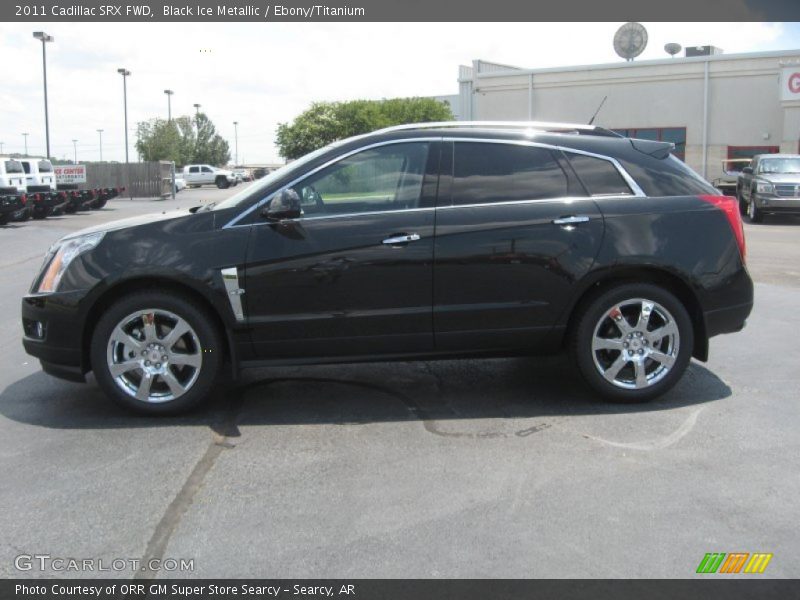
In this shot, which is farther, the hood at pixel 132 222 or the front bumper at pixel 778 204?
the front bumper at pixel 778 204

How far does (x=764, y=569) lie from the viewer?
10.9ft

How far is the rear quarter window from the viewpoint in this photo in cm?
548

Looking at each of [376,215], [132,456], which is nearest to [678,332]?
[376,215]

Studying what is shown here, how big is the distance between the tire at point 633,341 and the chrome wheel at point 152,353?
253 cm

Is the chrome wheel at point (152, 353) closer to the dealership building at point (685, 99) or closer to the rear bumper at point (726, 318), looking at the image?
the rear bumper at point (726, 318)

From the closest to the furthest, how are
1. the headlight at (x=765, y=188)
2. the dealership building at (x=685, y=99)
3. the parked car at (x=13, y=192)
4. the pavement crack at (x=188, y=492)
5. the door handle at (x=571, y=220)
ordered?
the pavement crack at (x=188, y=492), the door handle at (x=571, y=220), the headlight at (x=765, y=188), the parked car at (x=13, y=192), the dealership building at (x=685, y=99)

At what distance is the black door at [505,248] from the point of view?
5.21m

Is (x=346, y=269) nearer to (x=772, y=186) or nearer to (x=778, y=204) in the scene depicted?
(x=778, y=204)

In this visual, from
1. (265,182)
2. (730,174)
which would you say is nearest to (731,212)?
(265,182)

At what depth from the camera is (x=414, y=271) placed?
5160mm

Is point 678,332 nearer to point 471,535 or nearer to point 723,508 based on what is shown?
point 723,508

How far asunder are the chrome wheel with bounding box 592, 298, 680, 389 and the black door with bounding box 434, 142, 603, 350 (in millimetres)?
358

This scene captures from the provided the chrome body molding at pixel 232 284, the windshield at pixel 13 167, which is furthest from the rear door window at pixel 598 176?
the windshield at pixel 13 167

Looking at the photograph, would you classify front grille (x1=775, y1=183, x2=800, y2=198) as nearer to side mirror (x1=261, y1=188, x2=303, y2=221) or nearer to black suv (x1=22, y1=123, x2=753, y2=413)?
black suv (x1=22, y1=123, x2=753, y2=413)
